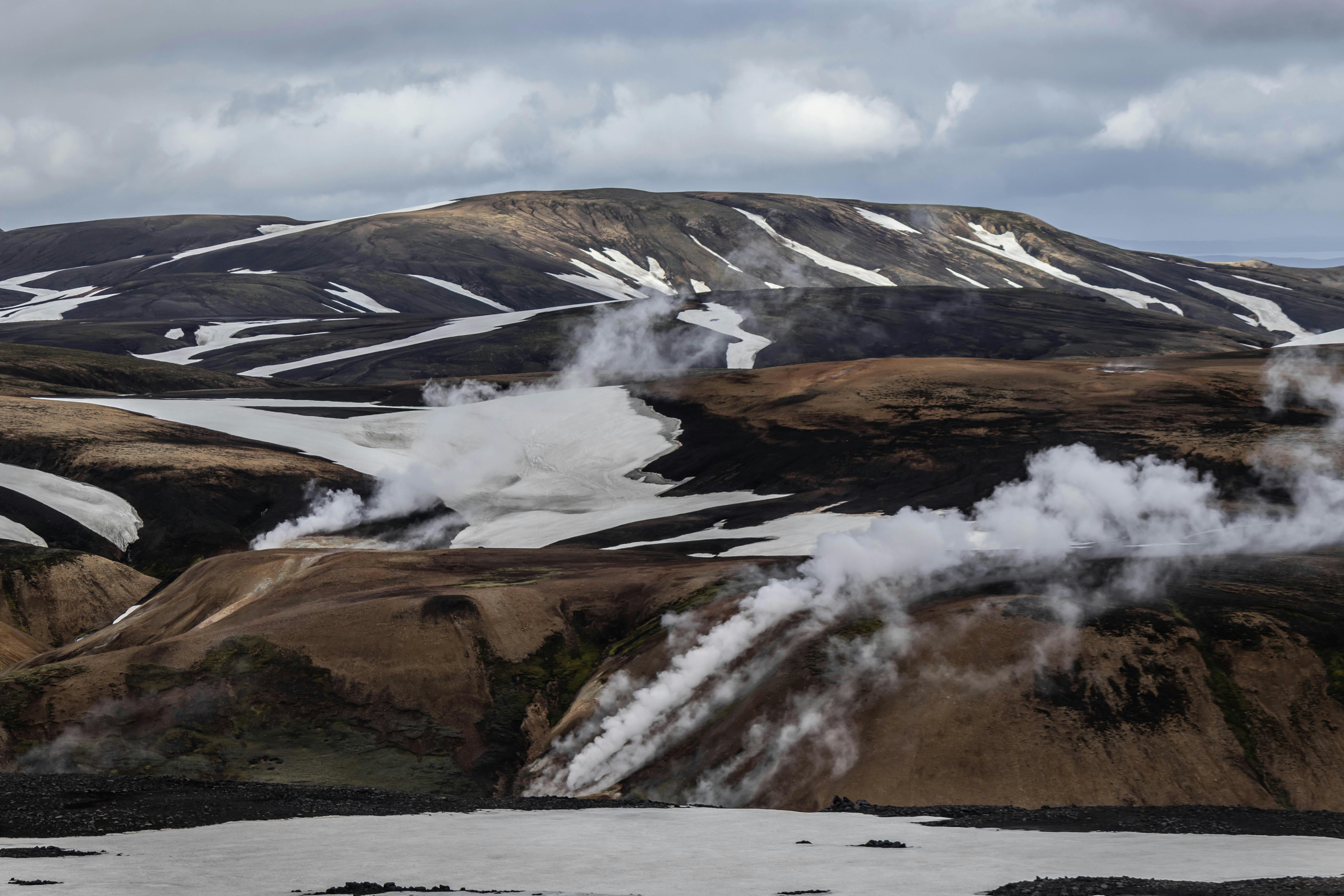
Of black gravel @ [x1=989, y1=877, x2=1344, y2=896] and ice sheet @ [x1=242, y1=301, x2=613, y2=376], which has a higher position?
ice sheet @ [x1=242, y1=301, x2=613, y2=376]

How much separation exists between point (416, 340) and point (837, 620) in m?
151

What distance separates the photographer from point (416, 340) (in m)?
179

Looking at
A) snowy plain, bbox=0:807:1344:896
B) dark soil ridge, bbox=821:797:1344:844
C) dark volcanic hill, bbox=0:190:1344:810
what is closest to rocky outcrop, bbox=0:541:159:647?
dark volcanic hill, bbox=0:190:1344:810

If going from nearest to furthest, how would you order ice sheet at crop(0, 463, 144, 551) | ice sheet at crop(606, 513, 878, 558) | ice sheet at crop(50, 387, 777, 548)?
ice sheet at crop(606, 513, 878, 558) → ice sheet at crop(0, 463, 144, 551) → ice sheet at crop(50, 387, 777, 548)

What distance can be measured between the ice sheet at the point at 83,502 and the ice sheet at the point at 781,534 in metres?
31.4

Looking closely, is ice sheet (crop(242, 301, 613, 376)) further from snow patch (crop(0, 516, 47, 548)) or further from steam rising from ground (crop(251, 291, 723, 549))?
snow patch (crop(0, 516, 47, 548))

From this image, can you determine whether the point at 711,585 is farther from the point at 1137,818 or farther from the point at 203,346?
the point at 203,346

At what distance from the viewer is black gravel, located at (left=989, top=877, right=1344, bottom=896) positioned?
1528 cm

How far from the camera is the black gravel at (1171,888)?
15.3 metres

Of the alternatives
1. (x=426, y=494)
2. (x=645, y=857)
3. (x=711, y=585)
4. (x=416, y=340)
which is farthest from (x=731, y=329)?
(x=645, y=857)

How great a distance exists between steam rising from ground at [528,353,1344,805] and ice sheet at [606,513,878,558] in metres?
7.52

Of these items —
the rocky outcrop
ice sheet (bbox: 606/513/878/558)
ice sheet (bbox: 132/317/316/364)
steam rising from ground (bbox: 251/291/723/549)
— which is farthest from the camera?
ice sheet (bbox: 132/317/316/364)

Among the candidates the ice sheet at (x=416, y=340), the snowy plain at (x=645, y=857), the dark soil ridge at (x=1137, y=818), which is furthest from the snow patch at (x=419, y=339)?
the dark soil ridge at (x=1137, y=818)

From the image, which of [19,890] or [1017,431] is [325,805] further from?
[1017,431]
